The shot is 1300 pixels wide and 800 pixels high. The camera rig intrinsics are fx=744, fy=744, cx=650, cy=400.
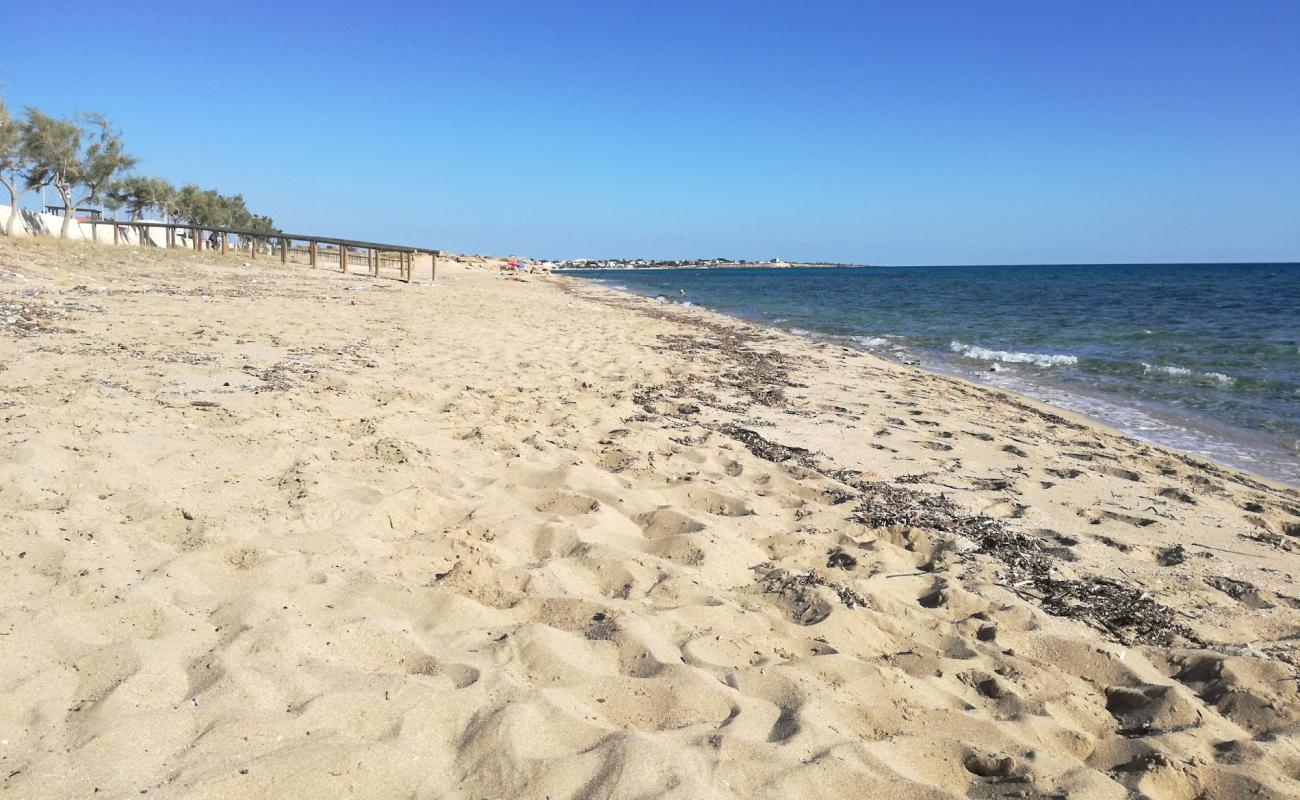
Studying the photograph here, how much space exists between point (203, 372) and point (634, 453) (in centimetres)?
351

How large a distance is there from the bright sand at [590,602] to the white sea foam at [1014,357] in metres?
6.99

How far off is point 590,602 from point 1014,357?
494 inches

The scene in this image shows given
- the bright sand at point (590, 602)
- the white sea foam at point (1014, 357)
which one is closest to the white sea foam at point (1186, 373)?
the white sea foam at point (1014, 357)

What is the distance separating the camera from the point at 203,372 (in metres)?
5.77

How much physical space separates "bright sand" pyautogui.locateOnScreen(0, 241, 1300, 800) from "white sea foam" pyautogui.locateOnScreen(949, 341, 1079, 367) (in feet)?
22.9

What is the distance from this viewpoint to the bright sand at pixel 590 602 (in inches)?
77.8

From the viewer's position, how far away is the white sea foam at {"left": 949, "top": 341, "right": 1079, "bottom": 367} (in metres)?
12.8

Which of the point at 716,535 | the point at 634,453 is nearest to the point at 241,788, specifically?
the point at 716,535

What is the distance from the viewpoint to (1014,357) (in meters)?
13.3

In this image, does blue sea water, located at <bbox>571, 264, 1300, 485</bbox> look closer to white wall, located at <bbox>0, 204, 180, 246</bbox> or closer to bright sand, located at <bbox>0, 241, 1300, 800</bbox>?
bright sand, located at <bbox>0, 241, 1300, 800</bbox>

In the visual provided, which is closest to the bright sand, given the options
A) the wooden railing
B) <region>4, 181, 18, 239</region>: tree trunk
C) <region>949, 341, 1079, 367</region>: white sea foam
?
<region>949, 341, 1079, 367</region>: white sea foam

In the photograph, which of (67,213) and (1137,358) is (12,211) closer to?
(67,213)

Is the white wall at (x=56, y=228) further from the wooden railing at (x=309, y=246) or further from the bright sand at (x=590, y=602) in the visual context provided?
the bright sand at (x=590, y=602)

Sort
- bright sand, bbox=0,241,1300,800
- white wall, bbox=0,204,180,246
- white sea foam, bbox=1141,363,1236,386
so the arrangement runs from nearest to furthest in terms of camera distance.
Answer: bright sand, bbox=0,241,1300,800
white sea foam, bbox=1141,363,1236,386
white wall, bbox=0,204,180,246
